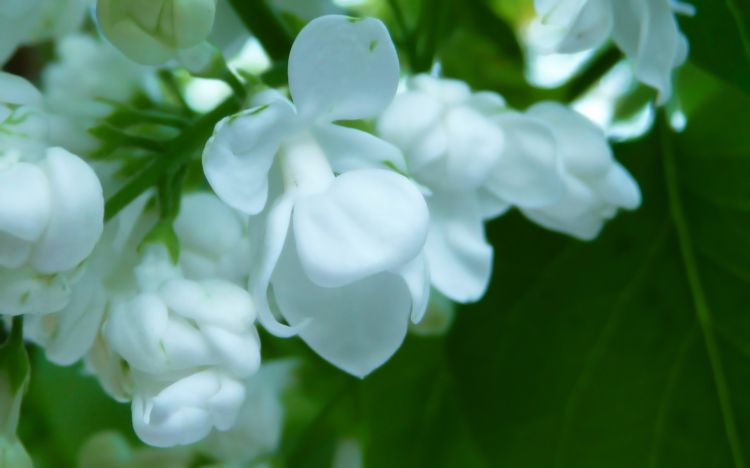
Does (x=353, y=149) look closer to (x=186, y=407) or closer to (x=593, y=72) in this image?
(x=186, y=407)

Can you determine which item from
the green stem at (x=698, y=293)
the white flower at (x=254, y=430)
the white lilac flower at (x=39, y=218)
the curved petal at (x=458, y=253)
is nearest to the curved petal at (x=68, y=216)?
the white lilac flower at (x=39, y=218)

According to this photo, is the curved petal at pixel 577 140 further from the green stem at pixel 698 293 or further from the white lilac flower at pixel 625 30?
the green stem at pixel 698 293

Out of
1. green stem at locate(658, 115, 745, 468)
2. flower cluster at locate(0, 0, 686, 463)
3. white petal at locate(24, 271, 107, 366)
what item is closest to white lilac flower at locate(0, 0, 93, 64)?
flower cluster at locate(0, 0, 686, 463)

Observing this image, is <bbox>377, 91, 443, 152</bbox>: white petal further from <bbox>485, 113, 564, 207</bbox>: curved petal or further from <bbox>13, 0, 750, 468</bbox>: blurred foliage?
<bbox>13, 0, 750, 468</bbox>: blurred foliage

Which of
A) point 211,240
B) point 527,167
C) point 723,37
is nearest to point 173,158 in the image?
point 211,240

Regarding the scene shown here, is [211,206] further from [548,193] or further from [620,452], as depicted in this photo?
[620,452]

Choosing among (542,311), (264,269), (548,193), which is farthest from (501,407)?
(264,269)

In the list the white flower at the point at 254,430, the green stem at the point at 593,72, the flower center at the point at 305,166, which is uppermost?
the flower center at the point at 305,166
